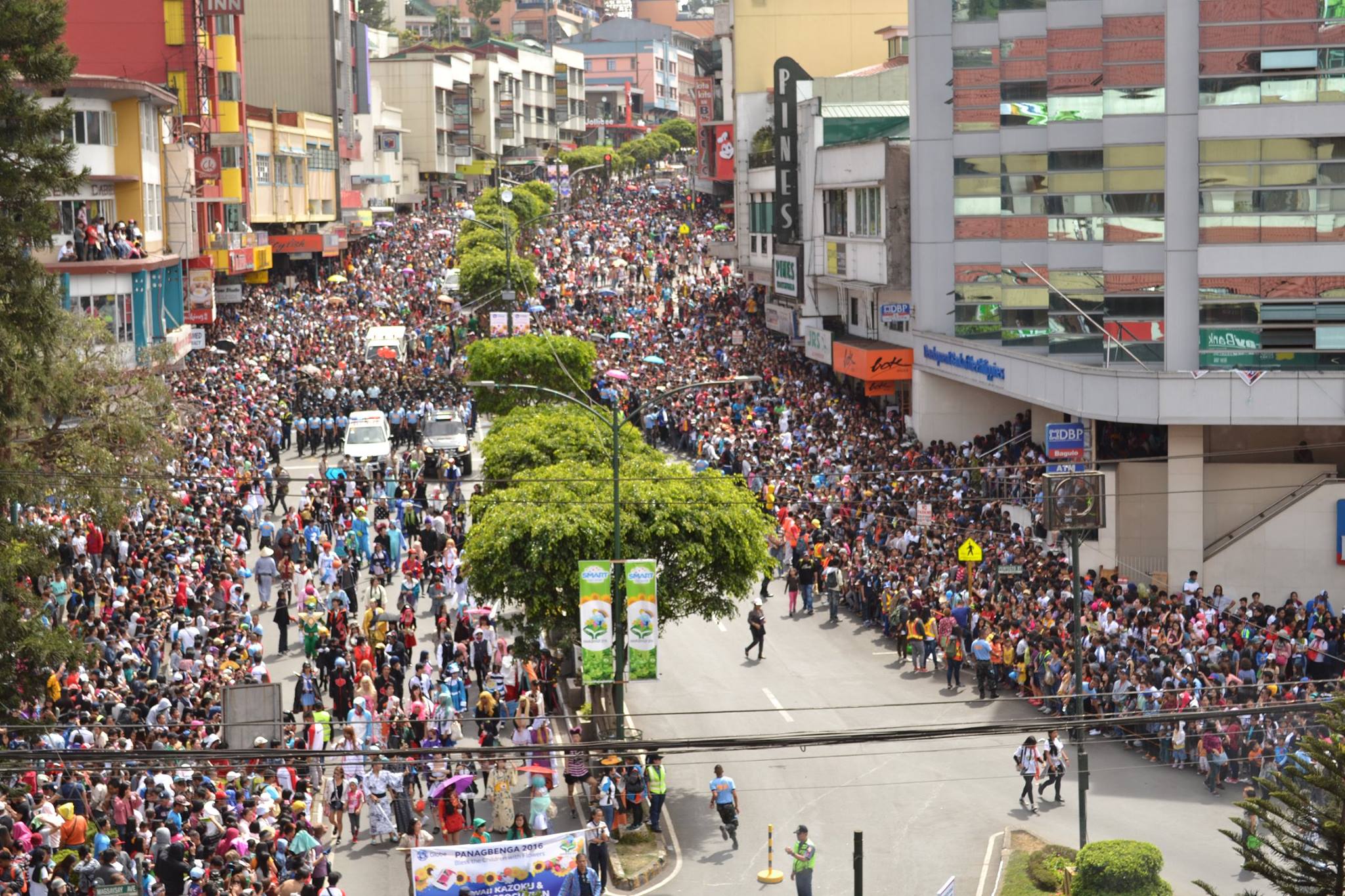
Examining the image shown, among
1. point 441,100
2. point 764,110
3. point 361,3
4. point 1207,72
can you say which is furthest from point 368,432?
point 361,3

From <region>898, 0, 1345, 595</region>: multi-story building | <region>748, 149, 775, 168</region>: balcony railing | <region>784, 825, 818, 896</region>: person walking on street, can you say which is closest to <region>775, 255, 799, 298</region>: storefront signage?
<region>748, 149, 775, 168</region>: balcony railing

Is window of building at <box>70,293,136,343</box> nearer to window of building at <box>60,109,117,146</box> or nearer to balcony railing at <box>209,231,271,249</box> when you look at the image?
window of building at <box>60,109,117,146</box>

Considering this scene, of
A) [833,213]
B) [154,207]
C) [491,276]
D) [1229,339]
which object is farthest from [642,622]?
[491,276]

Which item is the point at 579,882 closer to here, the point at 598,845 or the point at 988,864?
the point at 598,845

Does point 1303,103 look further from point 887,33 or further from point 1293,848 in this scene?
point 887,33

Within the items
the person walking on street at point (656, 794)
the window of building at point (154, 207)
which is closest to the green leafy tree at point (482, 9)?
the window of building at point (154, 207)

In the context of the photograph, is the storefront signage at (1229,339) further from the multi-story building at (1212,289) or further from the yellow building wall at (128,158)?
the yellow building wall at (128,158)
